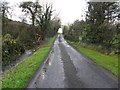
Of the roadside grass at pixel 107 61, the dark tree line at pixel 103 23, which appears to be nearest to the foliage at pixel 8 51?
the roadside grass at pixel 107 61

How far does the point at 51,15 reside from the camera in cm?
6831

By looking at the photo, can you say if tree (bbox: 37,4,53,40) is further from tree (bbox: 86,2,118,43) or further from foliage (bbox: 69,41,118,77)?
foliage (bbox: 69,41,118,77)

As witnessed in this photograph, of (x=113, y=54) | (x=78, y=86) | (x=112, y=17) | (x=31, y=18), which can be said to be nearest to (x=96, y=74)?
(x=78, y=86)

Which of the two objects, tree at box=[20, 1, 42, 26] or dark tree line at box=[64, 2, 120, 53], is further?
tree at box=[20, 1, 42, 26]

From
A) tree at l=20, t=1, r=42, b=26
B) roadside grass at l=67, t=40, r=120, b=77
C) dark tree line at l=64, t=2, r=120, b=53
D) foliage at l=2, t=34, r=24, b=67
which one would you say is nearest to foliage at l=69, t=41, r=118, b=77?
roadside grass at l=67, t=40, r=120, b=77

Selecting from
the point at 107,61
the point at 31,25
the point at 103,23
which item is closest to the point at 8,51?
the point at 107,61

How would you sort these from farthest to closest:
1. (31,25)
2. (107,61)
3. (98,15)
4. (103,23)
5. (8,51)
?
(31,25) → (98,15) → (103,23) → (8,51) → (107,61)

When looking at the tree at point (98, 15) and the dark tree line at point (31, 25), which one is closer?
the tree at point (98, 15)

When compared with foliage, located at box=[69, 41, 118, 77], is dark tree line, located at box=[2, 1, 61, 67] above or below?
above

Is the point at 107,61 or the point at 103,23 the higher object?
the point at 103,23

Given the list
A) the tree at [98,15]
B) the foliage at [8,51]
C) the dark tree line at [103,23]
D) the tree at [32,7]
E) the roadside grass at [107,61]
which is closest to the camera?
the roadside grass at [107,61]

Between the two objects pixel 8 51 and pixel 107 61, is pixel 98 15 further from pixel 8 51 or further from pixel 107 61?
pixel 107 61

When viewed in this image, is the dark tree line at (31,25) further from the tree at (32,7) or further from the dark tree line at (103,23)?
the dark tree line at (103,23)

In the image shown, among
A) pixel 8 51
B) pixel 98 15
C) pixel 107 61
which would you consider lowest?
pixel 107 61
